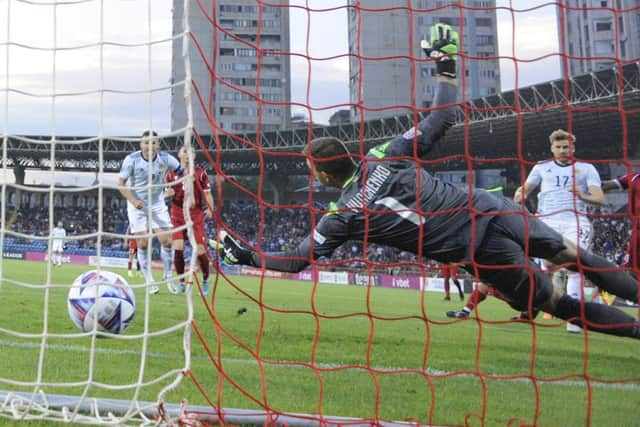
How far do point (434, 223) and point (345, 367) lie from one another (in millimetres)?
1092

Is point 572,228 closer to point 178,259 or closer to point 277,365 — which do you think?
point 277,365

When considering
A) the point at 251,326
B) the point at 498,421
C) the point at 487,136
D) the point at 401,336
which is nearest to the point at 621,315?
the point at 498,421

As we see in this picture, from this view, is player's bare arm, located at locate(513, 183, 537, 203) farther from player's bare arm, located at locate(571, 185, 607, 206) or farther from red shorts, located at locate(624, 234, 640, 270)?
red shorts, located at locate(624, 234, 640, 270)

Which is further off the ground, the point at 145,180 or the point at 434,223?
the point at 145,180

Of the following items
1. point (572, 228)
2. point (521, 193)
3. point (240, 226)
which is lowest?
point (572, 228)

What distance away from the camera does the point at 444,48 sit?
347 cm

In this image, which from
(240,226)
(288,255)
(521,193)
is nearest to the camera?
(288,255)

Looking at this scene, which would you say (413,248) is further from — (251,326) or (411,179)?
(251,326)

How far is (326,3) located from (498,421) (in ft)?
9.64

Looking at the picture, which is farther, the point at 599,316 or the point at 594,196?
the point at 594,196

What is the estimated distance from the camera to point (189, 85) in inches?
105

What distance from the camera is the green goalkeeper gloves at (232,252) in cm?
344

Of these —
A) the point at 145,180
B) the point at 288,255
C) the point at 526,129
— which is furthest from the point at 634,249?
the point at 526,129

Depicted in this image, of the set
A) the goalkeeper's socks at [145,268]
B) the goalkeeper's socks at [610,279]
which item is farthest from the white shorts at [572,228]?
the goalkeeper's socks at [145,268]
